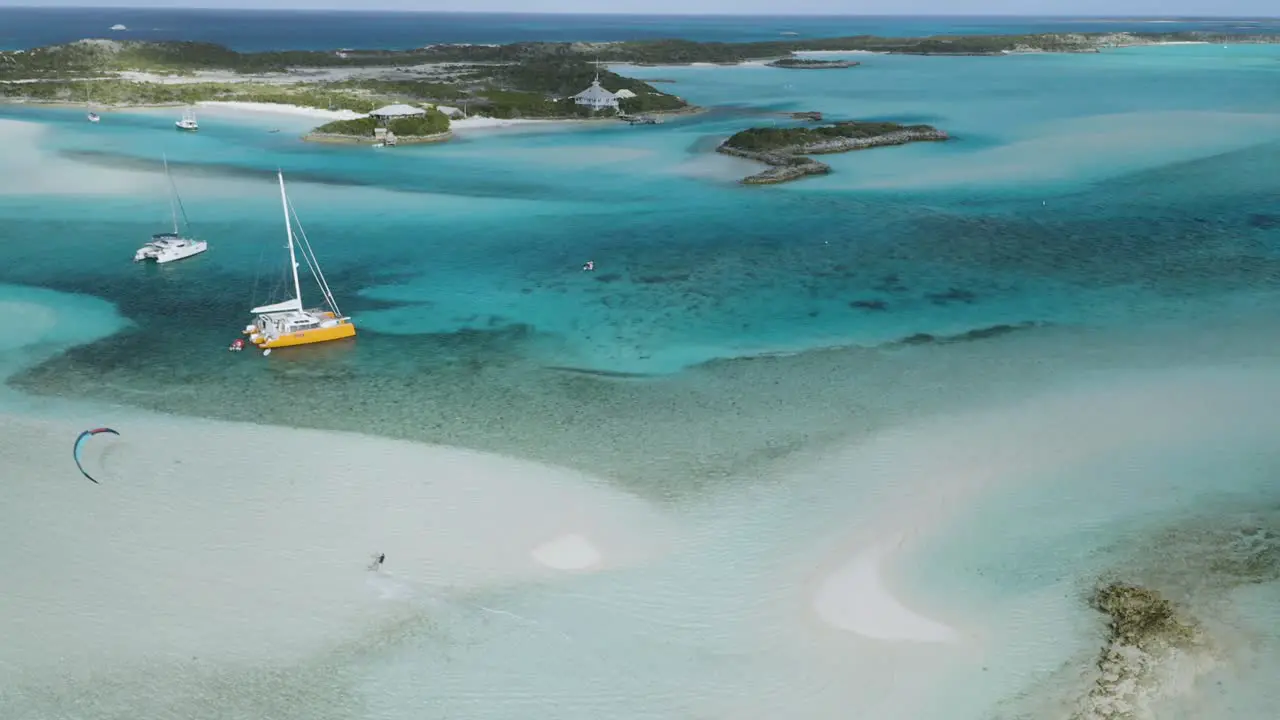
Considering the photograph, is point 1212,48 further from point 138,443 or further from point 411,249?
point 138,443

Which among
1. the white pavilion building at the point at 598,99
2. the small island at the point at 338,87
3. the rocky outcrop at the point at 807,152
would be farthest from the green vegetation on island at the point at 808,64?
the rocky outcrop at the point at 807,152

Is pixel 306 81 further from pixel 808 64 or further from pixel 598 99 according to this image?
pixel 808 64

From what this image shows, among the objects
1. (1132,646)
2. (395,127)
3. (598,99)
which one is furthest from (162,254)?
(598,99)

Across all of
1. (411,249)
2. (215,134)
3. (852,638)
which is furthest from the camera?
(215,134)

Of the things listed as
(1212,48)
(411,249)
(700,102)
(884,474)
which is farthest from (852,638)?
(1212,48)

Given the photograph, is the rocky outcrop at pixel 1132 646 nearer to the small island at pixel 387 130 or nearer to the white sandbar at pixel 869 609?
the white sandbar at pixel 869 609

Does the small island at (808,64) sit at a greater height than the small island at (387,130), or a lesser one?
greater

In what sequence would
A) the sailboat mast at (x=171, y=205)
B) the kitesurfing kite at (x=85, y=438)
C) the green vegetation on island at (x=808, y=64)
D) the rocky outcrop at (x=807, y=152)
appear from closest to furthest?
the kitesurfing kite at (x=85, y=438), the sailboat mast at (x=171, y=205), the rocky outcrop at (x=807, y=152), the green vegetation on island at (x=808, y=64)
